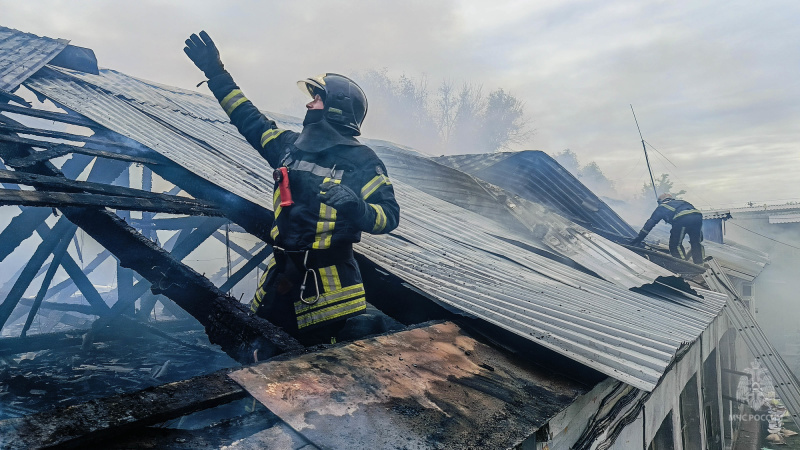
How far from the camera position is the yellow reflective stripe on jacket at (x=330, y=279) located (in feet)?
8.87

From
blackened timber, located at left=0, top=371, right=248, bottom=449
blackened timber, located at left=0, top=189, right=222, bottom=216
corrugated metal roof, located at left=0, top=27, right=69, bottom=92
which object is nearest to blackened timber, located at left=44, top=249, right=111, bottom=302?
corrugated metal roof, located at left=0, top=27, right=69, bottom=92

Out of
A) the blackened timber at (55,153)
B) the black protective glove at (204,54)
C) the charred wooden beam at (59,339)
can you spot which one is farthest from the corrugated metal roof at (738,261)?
the blackened timber at (55,153)

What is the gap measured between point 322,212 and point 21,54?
5.77 m

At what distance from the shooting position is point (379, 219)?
108 inches

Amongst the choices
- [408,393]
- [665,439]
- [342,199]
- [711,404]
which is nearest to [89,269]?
[342,199]

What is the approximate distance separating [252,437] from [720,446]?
967cm

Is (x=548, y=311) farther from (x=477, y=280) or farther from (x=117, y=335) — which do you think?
(x=117, y=335)

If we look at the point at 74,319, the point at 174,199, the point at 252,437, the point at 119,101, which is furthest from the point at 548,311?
the point at 74,319

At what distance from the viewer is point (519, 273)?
166 inches

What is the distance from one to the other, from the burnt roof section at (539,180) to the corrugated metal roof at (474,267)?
3425 mm

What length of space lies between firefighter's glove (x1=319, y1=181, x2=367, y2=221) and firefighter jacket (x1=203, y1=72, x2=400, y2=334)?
0.06 meters

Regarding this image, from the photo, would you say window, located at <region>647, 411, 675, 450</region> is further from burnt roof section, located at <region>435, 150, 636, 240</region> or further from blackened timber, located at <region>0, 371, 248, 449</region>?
blackened timber, located at <region>0, 371, 248, 449</region>

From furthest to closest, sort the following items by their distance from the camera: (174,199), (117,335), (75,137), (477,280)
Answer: (117,335) → (75,137) → (477,280) → (174,199)

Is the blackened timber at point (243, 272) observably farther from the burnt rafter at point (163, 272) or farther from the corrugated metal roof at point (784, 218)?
the corrugated metal roof at point (784, 218)
